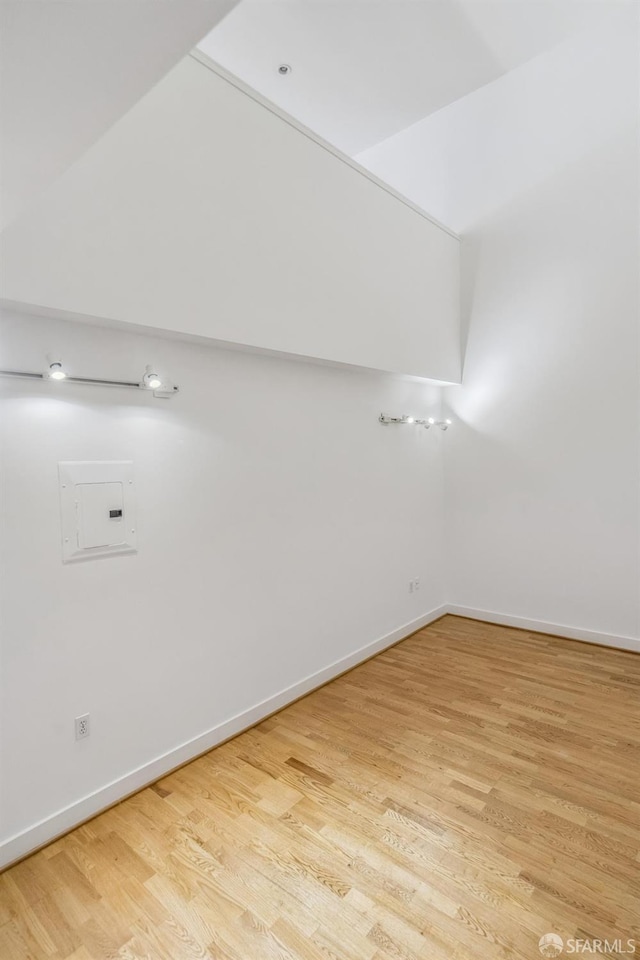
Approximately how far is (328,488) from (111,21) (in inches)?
Answer: 114

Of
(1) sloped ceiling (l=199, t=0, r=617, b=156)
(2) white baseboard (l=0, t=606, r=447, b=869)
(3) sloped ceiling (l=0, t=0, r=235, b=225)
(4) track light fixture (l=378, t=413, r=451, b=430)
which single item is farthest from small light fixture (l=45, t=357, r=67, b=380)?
(1) sloped ceiling (l=199, t=0, r=617, b=156)

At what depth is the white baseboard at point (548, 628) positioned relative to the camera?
3.96m

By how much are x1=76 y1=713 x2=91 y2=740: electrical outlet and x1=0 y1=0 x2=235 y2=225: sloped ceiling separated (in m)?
2.06

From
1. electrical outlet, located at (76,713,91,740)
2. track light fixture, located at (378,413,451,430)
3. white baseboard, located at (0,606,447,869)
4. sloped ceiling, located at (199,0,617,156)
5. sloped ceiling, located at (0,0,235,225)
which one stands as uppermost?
sloped ceiling, located at (199,0,617,156)

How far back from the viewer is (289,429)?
3215mm

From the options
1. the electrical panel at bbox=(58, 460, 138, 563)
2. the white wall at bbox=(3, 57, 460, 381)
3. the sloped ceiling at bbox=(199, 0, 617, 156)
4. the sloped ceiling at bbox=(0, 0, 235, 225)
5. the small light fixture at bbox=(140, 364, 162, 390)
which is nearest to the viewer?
the sloped ceiling at bbox=(0, 0, 235, 225)

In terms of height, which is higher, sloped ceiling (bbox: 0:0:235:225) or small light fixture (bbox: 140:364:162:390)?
sloped ceiling (bbox: 0:0:235:225)

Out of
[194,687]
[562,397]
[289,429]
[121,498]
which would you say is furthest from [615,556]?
[121,498]

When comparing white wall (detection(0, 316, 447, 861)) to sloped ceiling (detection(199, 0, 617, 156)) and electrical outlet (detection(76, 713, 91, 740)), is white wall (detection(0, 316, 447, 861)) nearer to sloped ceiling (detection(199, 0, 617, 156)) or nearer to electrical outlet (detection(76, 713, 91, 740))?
electrical outlet (detection(76, 713, 91, 740))

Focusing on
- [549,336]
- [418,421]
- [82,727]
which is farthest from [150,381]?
[549,336]

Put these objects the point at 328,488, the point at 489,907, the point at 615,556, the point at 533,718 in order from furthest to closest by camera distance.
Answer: the point at 615,556 < the point at 328,488 < the point at 533,718 < the point at 489,907

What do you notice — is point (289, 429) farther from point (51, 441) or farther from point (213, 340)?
point (51, 441)

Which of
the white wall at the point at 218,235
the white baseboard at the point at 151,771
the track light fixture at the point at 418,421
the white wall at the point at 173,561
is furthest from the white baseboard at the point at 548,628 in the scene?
the white wall at the point at 218,235

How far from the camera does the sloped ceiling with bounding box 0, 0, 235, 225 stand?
29.7 inches
